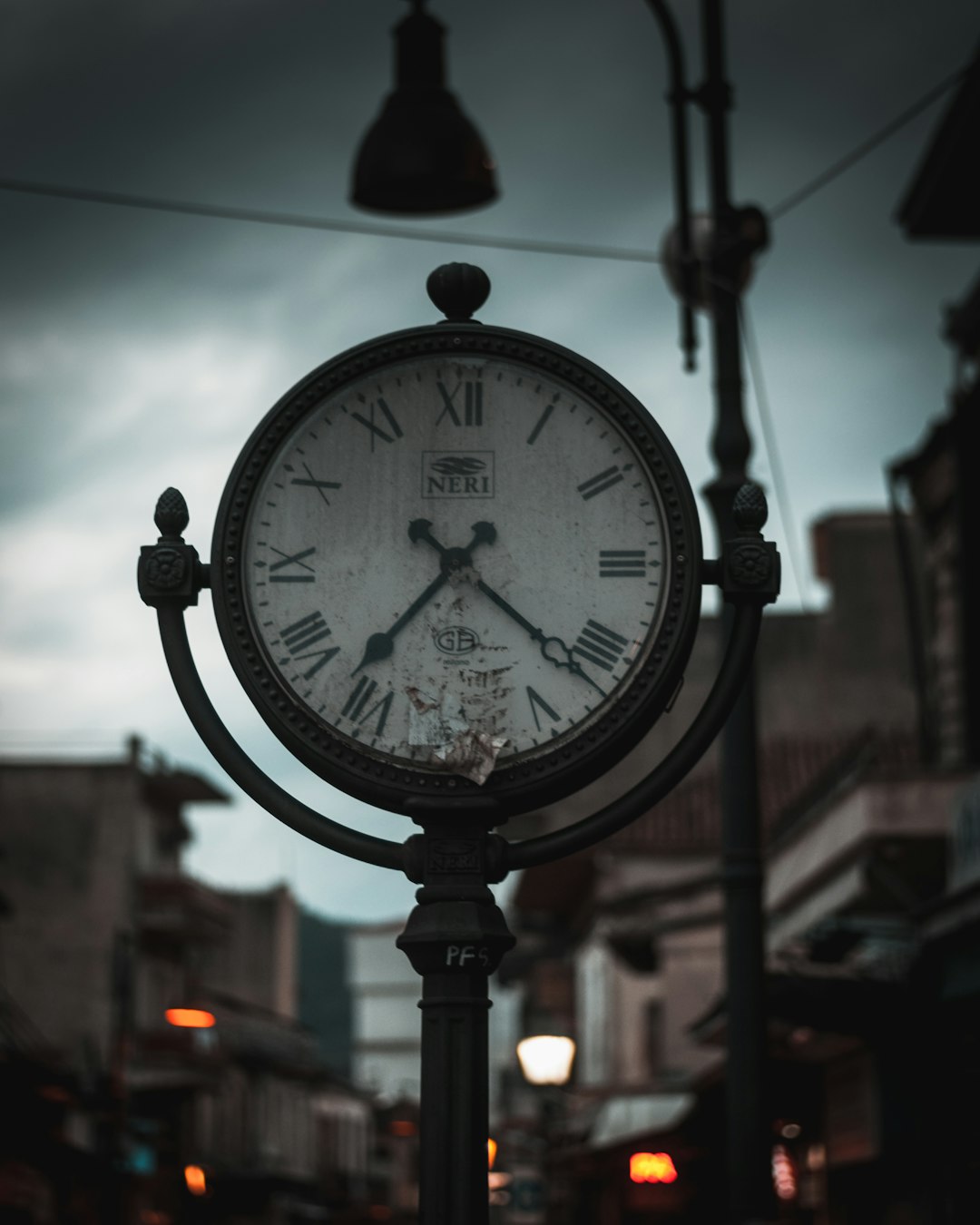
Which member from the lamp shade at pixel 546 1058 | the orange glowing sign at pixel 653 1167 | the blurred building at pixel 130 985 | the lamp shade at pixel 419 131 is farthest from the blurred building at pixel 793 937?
the blurred building at pixel 130 985

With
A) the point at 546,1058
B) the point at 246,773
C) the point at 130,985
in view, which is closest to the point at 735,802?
the point at 246,773

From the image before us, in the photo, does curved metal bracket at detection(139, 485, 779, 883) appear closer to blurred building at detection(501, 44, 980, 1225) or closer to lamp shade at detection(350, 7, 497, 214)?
lamp shade at detection(350, 7, 497, 214)

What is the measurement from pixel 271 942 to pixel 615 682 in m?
62.4

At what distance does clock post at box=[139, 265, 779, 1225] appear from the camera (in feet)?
9.93

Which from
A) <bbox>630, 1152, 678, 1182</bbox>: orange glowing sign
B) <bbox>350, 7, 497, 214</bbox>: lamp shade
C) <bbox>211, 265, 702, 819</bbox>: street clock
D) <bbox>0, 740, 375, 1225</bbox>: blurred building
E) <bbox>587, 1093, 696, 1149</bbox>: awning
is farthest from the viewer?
<bbox>0, 740, 375, 1225</bbox>: blurred building

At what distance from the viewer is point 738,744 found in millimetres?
7668

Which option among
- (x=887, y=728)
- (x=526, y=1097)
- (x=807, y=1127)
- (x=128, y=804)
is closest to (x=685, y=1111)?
(x=807, y=1127)

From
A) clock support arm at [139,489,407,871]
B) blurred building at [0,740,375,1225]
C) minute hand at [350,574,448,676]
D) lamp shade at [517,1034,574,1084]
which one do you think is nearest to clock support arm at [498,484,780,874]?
clock support arm at [139,489,407,871]

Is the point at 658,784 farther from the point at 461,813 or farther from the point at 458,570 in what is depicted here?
the point at 458,570

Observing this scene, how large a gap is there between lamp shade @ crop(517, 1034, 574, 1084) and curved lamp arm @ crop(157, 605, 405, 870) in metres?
12.0

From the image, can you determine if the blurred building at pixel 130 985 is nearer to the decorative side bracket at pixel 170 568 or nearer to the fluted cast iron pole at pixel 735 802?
the fluted cast iron pole at pixel 735 802

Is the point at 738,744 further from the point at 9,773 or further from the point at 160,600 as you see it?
the point at 9,773

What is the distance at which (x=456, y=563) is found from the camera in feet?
10.5

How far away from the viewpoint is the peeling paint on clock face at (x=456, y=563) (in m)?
3.11
